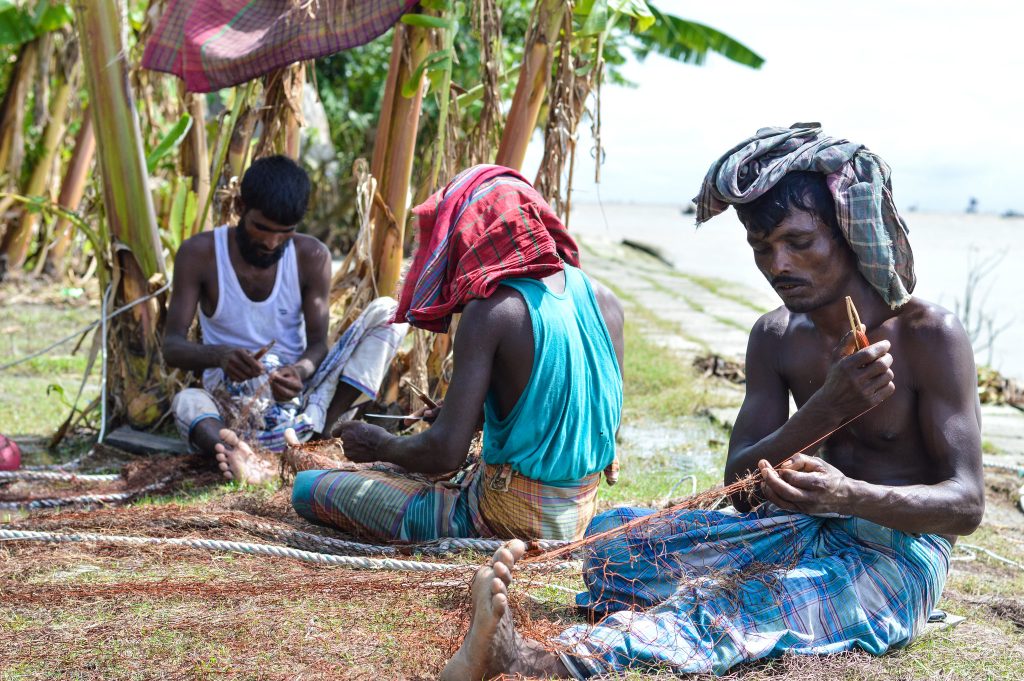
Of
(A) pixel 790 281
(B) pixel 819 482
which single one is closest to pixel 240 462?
(A) pixel 790 281

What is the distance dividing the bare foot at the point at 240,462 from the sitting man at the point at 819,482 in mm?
1898

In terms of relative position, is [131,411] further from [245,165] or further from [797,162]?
[797,162]

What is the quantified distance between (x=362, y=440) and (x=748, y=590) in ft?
4.24

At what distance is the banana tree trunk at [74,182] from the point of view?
9.70 meters

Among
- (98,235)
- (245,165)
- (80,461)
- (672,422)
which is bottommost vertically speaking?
(80,461)

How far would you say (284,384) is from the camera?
4.43 metres

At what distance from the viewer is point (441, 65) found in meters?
4.46

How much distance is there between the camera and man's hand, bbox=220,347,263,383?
4.31m

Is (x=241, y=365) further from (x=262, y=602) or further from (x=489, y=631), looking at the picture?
(x=489, y=631)

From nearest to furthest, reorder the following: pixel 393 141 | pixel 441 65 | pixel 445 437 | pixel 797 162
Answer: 1. pixel 797 162
2. pixel 445 437
3. pixel 441 65
4. pixel 393 141

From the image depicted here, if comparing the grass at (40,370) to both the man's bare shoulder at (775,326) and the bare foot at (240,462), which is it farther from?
the man's bare shoulder at (775,326)

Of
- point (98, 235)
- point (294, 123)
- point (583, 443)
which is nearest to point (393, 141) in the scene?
point (294, 123)

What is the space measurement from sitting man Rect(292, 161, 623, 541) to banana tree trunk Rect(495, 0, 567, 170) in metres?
1.44

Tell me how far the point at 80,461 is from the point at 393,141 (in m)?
2.03
